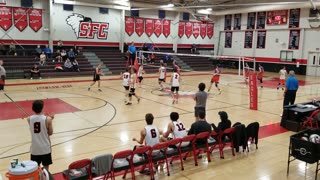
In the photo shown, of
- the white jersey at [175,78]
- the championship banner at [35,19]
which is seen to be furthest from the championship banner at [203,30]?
the white jersey at [175,78]

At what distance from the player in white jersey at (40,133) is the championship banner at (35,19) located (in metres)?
23.4

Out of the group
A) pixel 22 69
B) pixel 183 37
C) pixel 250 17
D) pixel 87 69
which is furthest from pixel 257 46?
Result: pixel 22 69

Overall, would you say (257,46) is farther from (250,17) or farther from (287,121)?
(287,121)

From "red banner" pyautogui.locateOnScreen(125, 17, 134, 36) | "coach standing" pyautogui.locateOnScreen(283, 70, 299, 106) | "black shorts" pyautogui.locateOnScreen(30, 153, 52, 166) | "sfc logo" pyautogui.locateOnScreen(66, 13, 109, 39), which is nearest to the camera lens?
"black shorts" pyautogui.locateOnScreen(30, 153, 52, 166)

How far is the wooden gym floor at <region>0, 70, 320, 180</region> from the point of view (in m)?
7.21

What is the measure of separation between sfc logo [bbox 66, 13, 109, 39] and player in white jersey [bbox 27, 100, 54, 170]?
80.2 ft

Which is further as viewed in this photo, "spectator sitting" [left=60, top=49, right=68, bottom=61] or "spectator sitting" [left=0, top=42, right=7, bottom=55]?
"spectator sitting" [left=60, top=49, right=68, bottom=61]

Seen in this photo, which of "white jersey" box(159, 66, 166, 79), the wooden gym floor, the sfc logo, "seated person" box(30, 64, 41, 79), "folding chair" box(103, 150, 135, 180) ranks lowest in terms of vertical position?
the wooden gym floor

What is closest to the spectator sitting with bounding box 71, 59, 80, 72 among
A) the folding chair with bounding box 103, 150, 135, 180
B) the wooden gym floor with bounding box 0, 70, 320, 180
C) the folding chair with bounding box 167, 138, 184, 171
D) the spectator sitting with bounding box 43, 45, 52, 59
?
the spectator sitting with bounding box 43, 45, 52, 59

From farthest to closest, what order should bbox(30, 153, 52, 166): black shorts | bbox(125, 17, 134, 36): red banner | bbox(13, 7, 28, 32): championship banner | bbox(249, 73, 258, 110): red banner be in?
bbox(125, 17, 134, 36): red banner
bbox(13, 7, 28, 32): championship banner
bbox(249, 73, 258, 110): red banner
bbox(30, 153, 52, 166): black shorts

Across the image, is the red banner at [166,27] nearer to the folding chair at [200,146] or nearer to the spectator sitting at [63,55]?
the spectator sitting at [63,55]

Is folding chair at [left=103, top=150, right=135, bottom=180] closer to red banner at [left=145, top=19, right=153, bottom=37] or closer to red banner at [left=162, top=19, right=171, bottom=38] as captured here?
red banner at [left=145, top=19, right=153, bottom=37]

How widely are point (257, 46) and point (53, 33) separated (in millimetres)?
21938

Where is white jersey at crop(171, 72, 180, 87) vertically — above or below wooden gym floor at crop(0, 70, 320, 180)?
above
